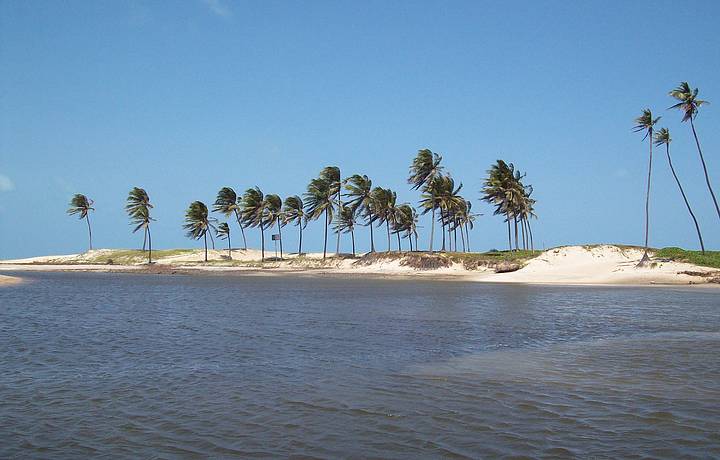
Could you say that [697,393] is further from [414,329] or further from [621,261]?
[621,261]

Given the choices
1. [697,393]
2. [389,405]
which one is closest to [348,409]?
[389,405]

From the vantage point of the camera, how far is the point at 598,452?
691cm

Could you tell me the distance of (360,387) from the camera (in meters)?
10.5

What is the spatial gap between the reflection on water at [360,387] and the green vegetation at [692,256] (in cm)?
3339

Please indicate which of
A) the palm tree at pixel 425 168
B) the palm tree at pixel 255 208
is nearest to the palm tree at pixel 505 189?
the palm tree at pixel 425 168

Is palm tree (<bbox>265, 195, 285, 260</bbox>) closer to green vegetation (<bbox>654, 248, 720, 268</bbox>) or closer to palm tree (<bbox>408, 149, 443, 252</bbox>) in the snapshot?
palm tree (<bbox>408, 149, 443, 252</bbox>)

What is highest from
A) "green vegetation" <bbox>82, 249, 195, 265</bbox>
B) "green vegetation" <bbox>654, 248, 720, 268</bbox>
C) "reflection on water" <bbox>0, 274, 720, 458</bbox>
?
"green vegetation" <bbox>82, 249, 195, 265</bbox>

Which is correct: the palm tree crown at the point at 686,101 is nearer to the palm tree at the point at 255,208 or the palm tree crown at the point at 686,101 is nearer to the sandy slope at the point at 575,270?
the sandy slope at the point at 575,270

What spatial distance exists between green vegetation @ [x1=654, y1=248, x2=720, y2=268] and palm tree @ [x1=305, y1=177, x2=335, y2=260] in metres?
52.0

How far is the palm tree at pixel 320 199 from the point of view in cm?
9281

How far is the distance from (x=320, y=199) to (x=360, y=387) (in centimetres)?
8511

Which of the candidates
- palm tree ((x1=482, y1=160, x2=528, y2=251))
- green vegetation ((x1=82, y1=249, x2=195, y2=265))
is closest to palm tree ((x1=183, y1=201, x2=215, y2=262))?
green vegetation ((x1=82, y1=249, x2=195, y2=265))

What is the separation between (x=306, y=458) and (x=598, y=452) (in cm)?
366

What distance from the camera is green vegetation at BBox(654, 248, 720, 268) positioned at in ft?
161
